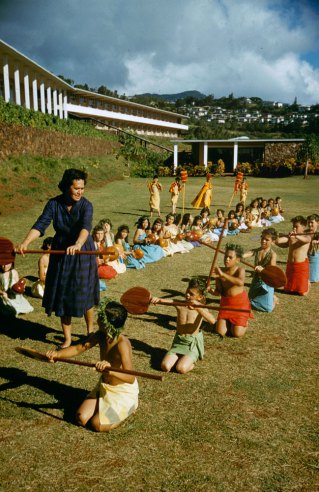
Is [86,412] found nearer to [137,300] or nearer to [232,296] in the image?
[137,300]

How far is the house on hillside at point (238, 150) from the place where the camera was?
44594mm

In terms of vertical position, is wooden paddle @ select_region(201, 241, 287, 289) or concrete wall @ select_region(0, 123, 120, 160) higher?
concrete wall @ select_region(0, 123, 120, 160)

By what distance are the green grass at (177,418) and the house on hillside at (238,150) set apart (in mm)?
40179

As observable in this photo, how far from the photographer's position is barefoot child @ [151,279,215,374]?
5.54m

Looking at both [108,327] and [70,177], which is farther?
[70,177]

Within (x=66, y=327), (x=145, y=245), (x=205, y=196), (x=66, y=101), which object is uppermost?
(x=66, y=101)

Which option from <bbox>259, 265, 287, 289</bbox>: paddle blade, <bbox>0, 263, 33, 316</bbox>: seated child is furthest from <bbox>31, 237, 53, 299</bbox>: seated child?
<bbox>259, 265, 287, 289</bbox>: paddle blade

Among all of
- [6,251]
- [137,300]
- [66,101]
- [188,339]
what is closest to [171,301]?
[188,339]

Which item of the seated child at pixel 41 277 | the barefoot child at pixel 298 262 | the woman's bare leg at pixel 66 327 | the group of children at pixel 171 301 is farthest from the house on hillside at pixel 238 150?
the woman's bare leg at pixel 66 327

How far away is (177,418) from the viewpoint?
14.9ft

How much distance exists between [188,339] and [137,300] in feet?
3.69

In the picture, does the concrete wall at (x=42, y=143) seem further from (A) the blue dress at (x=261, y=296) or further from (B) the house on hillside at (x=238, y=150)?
(A) the blue dress at (x=261, y=296)

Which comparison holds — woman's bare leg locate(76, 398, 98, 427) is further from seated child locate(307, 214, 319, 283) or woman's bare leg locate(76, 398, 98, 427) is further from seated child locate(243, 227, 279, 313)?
seated child locate(307, 214, 319, 283)

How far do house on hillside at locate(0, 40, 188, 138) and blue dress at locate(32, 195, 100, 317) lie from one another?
80.3ft
